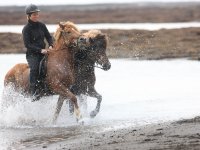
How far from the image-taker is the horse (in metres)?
12.7

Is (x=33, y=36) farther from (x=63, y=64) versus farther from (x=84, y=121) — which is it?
(x=84, y=121)

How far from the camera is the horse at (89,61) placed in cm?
1267

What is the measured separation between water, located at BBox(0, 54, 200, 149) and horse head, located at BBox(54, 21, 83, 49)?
139cm

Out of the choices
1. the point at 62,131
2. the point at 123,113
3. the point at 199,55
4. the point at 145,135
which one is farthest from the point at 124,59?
the point at 145,135

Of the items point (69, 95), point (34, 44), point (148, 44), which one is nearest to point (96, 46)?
point (69, 95)

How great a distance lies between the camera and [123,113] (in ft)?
45.5

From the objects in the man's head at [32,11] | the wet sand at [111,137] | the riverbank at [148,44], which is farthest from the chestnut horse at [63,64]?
the riverbank at [148,44]

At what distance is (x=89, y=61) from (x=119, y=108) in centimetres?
215

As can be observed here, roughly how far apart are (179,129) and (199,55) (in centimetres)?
1650

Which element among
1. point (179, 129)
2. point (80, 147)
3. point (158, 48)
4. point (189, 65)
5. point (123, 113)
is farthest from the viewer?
point (158, 48)

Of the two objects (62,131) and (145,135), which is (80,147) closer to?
(145,135)

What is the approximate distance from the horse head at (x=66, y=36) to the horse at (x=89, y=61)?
185 mm

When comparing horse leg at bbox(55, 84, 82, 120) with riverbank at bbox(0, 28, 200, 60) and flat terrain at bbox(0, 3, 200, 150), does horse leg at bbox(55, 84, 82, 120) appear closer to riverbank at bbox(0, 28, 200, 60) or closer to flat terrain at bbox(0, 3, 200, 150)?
flat terrain at bbox(0, 3, 200, 150)

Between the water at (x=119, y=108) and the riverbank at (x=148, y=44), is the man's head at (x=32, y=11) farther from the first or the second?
the riverbank at (x=148, y=44)
